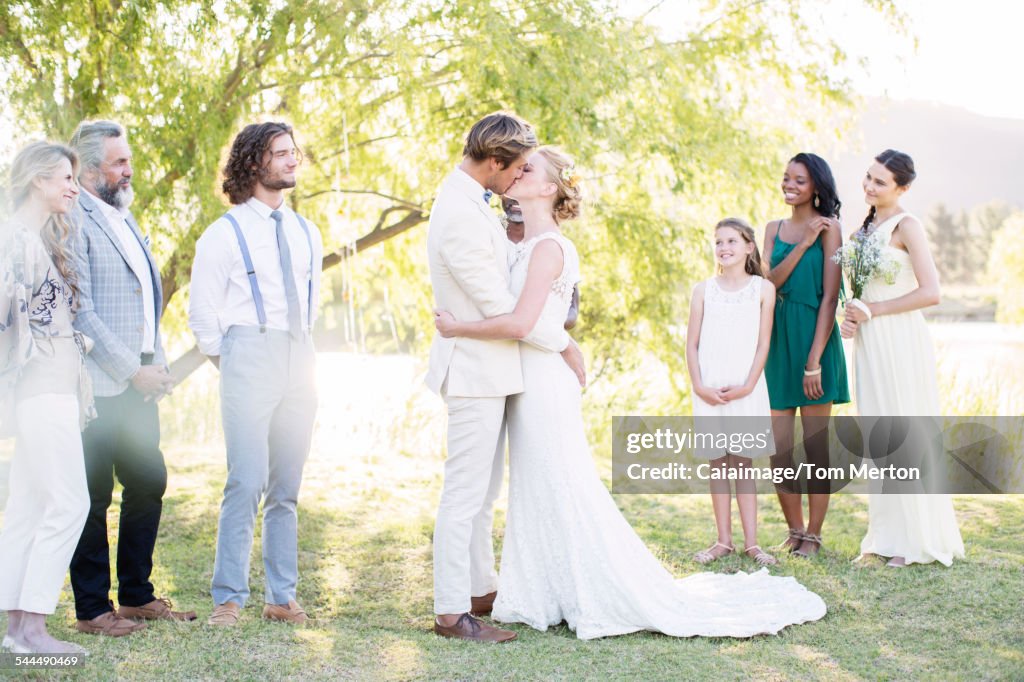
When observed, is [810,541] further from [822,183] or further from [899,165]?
[899,165]

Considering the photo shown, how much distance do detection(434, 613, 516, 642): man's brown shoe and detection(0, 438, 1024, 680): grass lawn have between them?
0.20 ft

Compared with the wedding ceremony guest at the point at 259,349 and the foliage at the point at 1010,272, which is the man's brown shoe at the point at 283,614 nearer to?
the wedding ceremony guest at the point at 259,349

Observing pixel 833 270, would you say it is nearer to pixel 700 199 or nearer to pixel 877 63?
pixel 700 199

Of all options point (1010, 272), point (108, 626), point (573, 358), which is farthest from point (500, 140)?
point (1010, 272)

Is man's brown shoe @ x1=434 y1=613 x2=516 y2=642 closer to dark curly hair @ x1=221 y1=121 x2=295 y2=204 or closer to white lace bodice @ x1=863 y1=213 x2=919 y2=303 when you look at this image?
dark curly hair @ x1=221 y1=121 x2=295 y2=204

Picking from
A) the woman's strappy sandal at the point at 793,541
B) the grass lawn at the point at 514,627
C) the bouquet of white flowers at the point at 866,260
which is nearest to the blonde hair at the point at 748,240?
the bouquet of white flowers at the point at 866,260

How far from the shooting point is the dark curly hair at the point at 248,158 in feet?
13.7

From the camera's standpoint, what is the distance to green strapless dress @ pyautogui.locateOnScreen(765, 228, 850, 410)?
5.41 m

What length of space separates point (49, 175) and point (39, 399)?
2.63 ft

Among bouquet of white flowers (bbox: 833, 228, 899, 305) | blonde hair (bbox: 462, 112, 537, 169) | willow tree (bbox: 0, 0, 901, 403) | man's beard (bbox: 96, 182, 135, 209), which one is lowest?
bouquet of white flowers (bbox: 833, 228, 899, 305)

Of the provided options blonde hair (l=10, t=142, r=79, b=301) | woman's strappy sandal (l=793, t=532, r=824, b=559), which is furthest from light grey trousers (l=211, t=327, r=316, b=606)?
woman's strappy sandal (l=793, t=532, r=824, b=559)

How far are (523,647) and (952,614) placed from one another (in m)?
1.92

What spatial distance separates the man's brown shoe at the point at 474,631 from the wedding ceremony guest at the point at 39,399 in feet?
4.44
